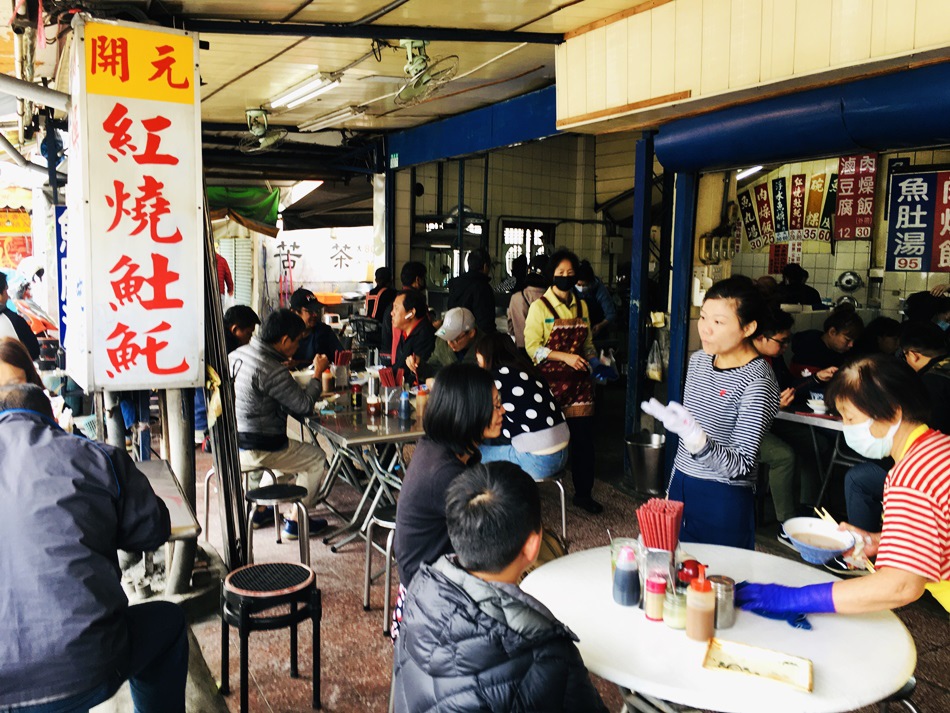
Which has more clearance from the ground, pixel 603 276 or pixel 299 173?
pixel 299 173

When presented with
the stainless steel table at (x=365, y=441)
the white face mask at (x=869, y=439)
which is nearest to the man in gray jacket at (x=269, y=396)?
the stainless steel table at (x=365, y=441)

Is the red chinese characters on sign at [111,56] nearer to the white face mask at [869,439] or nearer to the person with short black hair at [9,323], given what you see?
the white face mask at [869,439]

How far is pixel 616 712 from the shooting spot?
11.0ft

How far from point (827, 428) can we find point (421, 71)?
388cm

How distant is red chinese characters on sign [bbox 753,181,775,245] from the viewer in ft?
29.7

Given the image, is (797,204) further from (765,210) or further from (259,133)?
(259,133)

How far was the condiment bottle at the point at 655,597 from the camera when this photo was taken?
2.36m

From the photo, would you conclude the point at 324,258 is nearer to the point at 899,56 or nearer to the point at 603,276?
the point at 603,276

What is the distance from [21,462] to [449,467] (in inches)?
53.0

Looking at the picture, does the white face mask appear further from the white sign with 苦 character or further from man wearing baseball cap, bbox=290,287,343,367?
man wearing baseball cap, bbox=290,287,343,367

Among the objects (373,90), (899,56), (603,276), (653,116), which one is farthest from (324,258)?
(899,56)

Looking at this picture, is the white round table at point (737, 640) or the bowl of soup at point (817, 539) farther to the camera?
the bowl of soup at point (817, 539)

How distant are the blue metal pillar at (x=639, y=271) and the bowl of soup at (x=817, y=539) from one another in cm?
356

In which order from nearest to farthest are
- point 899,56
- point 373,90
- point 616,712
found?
point 616,712 < point 899,56 < point 373,90
